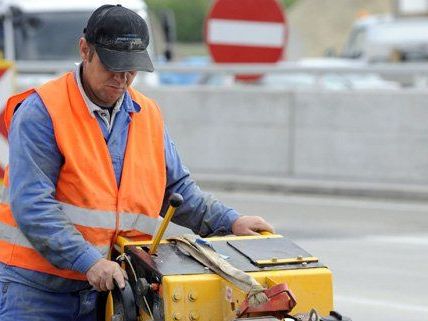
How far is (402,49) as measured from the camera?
23.9 m

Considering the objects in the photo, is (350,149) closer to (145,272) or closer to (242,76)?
(242,76)

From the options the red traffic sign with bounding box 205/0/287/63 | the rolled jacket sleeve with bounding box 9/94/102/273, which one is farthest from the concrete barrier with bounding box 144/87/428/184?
the rolled jacket sleeve with bounding box 9/94/102/273

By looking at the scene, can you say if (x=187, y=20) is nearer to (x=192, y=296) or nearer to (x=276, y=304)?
(x=192, y=296)

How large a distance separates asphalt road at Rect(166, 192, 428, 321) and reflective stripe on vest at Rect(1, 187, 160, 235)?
3296mm

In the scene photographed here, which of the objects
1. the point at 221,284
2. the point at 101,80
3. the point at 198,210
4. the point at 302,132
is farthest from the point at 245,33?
the point at 221,284

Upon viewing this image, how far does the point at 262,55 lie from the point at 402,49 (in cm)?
1077

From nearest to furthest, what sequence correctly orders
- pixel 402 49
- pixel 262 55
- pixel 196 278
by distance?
1. pixel 196 278
2. pixel 262 55
3. pixel 402 49

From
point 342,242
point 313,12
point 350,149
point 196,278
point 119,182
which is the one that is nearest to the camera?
point 196,278

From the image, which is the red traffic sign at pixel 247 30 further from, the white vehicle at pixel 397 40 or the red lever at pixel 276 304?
the red lever at pixel 276 304

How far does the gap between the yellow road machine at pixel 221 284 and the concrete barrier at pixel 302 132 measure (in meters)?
8.82

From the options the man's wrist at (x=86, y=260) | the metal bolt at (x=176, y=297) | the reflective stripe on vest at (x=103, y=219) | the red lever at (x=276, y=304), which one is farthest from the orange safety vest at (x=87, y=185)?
the red lever at (x=276, y=304)

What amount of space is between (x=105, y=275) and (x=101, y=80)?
65 centimetres

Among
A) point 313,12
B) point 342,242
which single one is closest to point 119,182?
point 342,242

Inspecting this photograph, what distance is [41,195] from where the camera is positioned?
149 inches
